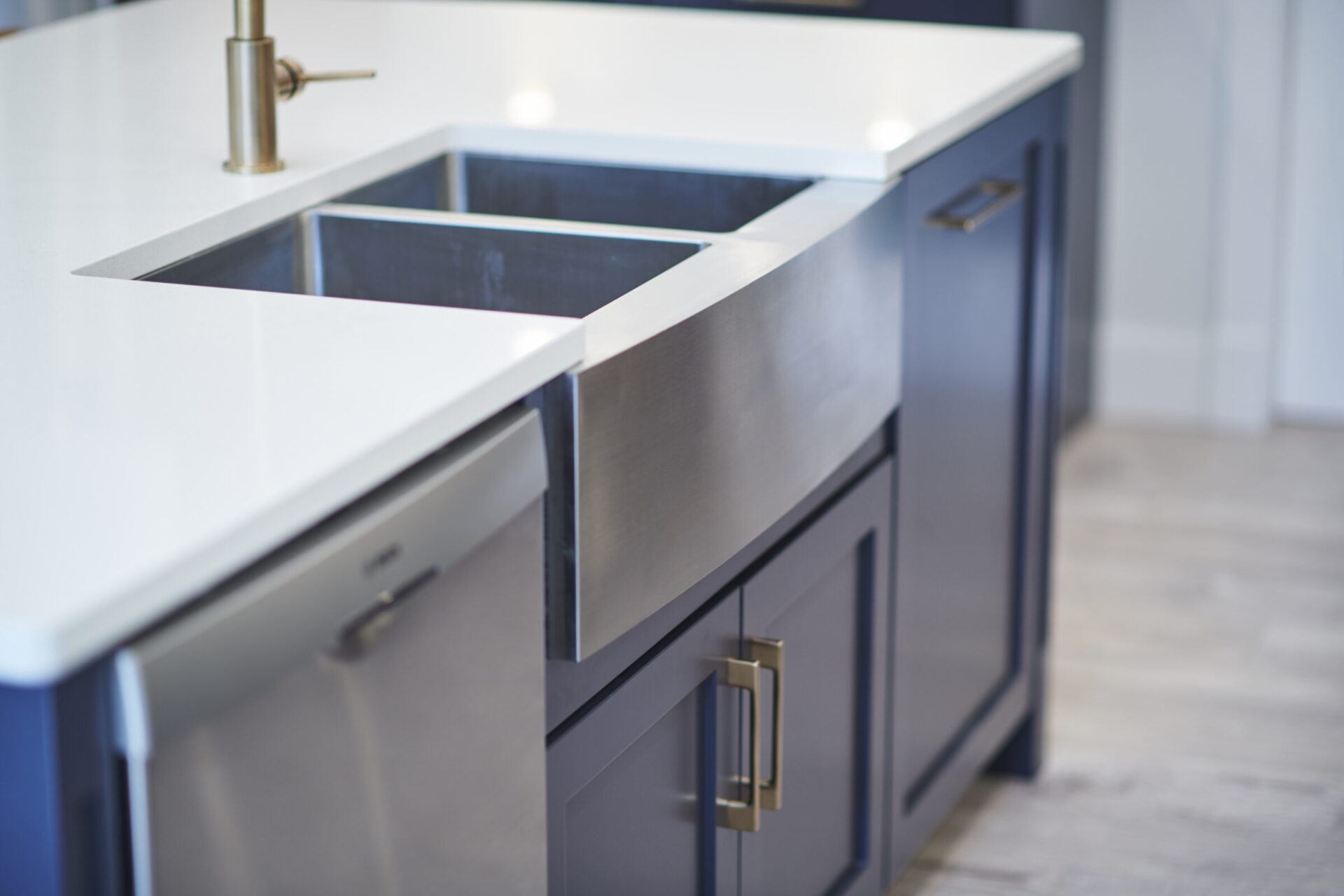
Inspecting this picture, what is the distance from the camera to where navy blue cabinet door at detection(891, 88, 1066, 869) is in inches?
61.1

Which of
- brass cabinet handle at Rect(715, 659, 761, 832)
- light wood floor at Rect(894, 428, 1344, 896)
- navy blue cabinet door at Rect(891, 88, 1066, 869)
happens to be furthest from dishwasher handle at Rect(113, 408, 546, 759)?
light wood floor at Rect(894, 428, 1344, 896)

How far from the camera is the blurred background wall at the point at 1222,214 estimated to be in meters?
3.23

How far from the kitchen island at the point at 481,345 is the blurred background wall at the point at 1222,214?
4.92 ft

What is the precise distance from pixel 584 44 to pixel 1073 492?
5.26 ft

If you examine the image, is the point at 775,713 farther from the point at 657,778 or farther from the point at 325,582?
the point at 325,582

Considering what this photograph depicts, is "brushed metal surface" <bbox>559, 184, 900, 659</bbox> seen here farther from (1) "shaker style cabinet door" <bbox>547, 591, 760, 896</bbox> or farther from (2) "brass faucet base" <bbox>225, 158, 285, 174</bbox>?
(2) "brass faucet base" <bbox>225, 158, 285, 174</bbox>

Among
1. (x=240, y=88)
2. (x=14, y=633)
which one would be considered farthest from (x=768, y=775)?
(x=14, y=633)

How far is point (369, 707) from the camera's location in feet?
2.47

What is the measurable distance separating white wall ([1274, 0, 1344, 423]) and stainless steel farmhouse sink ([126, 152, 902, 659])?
221cm

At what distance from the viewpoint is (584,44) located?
6.14 feet

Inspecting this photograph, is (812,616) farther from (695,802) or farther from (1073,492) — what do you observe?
(1073,492)

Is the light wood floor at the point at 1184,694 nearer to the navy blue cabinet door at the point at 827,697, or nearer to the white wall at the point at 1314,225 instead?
the white wall at the point at 1314,225

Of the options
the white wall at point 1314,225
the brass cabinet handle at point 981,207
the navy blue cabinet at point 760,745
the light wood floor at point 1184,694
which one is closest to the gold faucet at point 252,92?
the navy blue cabinet at point 760,745

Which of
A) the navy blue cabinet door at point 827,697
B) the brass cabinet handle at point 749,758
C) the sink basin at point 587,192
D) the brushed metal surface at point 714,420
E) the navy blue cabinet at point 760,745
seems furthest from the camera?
the sink basin at point 587,192
